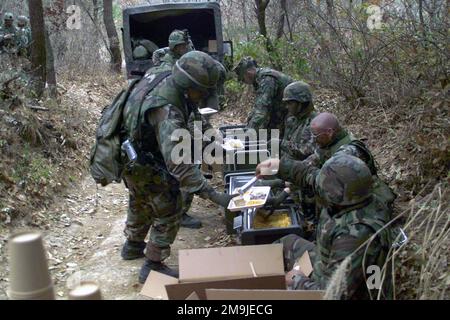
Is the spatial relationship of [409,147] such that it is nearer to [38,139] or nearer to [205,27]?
[38,139]

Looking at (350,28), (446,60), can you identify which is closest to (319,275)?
(446,60)

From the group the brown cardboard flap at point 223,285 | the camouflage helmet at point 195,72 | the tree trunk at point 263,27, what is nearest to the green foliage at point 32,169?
the camouflage helmet at point 195,72

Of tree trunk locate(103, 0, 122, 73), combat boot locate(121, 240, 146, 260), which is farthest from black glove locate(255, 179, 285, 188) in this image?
tree trunk locate(103, 0, 122, 73)

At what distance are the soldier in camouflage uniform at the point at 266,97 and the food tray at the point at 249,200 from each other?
85.1 inches

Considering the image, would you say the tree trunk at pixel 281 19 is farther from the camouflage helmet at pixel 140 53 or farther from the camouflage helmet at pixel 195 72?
the camouflage helmet at pixel 195 72

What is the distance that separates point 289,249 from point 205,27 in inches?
294

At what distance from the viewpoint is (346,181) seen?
309 centimetres

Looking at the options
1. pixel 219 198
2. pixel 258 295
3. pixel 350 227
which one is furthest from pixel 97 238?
pixel 350 227

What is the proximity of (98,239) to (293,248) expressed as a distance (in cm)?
258

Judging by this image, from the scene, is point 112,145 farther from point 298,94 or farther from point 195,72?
point 298,94

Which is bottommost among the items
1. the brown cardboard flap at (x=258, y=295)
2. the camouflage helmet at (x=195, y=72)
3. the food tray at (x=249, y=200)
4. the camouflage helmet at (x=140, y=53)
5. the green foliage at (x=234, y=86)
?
the brown cardboard flap at (x=258, y=295)

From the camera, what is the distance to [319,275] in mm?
3314

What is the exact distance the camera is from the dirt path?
15.1ft

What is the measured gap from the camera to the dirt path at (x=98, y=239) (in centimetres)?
461
